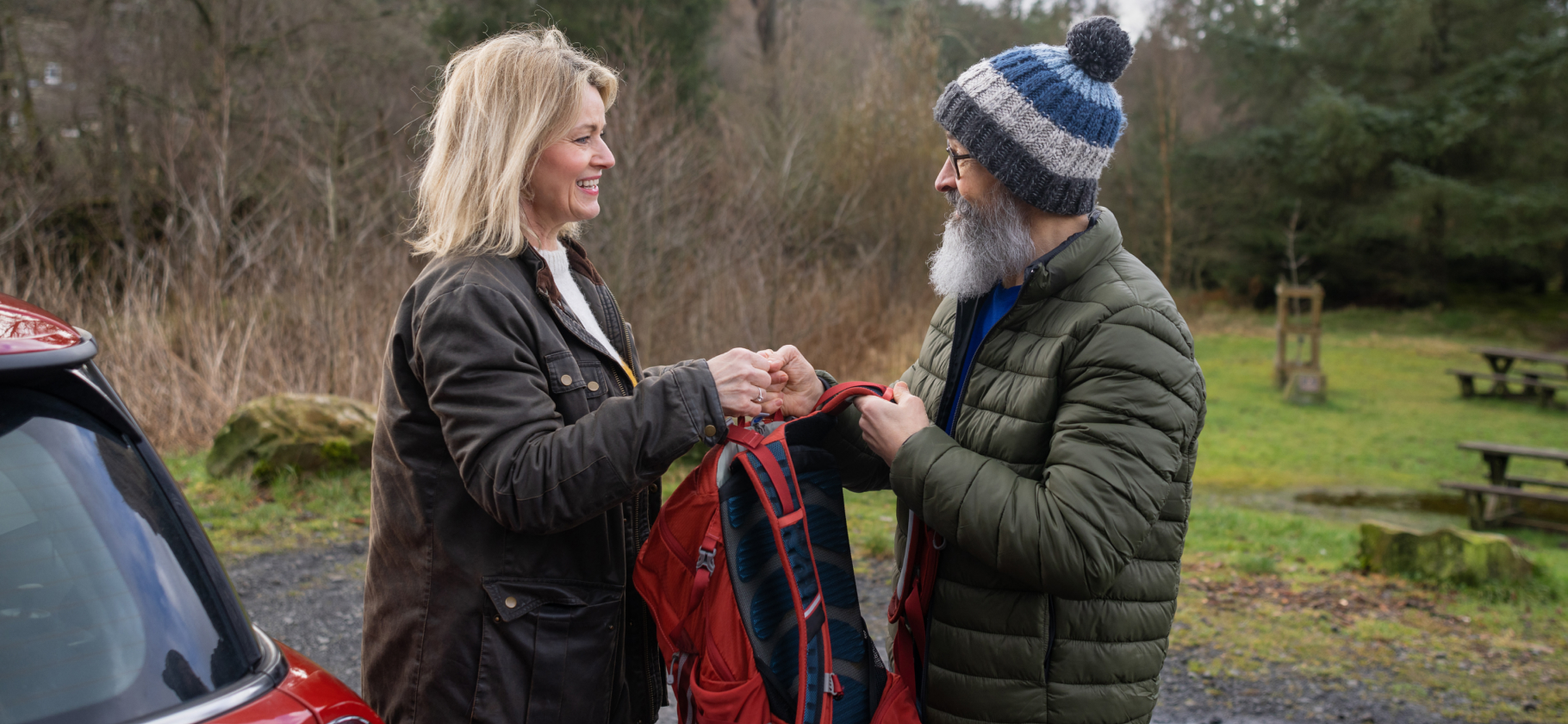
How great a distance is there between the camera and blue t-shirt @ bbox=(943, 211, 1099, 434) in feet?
6.66

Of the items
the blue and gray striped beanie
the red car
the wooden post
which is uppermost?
the blue and gray striped beanie

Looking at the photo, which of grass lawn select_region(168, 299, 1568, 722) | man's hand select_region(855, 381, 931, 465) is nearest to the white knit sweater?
man's hand select_region(855, 381, 931, 465)

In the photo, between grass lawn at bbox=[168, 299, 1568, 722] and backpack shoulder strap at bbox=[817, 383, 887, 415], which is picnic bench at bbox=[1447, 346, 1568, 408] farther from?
backpack shoulder strap at bbox=[817, 383, 887, 415]

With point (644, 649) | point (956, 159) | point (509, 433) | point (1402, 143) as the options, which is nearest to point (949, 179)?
point (956, 159)

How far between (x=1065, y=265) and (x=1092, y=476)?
409 millimetres

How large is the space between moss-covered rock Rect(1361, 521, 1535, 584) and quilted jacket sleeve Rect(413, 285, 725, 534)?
20.0 ft

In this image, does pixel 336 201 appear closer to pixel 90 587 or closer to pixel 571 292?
pixel 571 292

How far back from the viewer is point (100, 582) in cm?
132

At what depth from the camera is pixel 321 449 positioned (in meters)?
6.61

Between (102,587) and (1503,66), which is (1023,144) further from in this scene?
(1503,66)

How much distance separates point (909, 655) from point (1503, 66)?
28.7m

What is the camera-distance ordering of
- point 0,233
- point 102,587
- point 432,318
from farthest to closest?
point 0,233 → point 432,318 → point 102,587

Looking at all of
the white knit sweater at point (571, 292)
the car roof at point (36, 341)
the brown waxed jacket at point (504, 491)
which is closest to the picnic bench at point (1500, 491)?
the white knit sweater at point (571, 292)

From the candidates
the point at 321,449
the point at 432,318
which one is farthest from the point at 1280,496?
the point at 432,318
